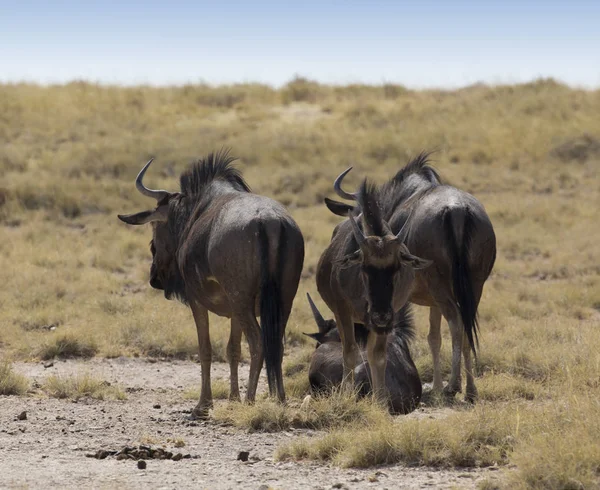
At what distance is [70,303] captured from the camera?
14.8 m

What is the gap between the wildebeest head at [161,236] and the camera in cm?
1047

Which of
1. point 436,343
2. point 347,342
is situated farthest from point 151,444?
point 436,343

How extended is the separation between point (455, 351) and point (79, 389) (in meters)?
3.75

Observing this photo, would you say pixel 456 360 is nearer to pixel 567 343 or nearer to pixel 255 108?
pixel 567 343

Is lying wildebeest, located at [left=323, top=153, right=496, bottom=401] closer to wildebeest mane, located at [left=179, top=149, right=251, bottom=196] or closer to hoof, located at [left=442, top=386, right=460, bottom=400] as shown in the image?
hoof, located at [left=442, top=386, right=460, bottom=400]

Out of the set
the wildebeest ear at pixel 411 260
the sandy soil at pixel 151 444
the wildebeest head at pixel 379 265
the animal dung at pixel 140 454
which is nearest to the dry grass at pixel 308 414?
the sandy soil at pixel 151 444

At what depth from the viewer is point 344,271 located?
8.88 m

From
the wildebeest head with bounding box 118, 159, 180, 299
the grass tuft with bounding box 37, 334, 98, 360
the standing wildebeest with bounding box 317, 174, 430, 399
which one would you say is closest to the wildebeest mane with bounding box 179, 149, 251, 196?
the wildebeest head with bounding box 118, 159, 180, 299

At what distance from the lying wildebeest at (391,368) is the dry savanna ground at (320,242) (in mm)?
370

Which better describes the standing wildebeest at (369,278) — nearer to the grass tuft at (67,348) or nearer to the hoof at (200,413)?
the hoof at (200,413)

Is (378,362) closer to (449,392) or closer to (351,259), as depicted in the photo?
(351,259)

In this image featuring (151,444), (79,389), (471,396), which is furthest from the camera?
(79,389)

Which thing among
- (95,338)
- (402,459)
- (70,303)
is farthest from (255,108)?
(402,459)

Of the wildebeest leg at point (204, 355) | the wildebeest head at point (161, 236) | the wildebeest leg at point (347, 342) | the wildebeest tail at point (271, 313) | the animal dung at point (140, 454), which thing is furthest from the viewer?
the wildebeest head at point (161, 236)
